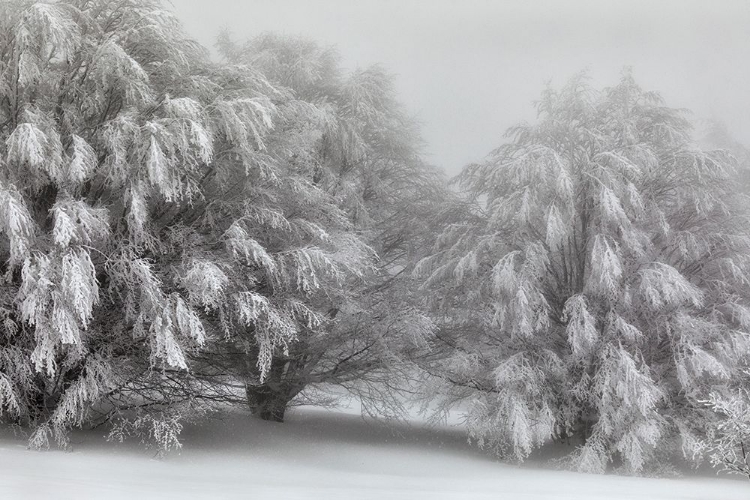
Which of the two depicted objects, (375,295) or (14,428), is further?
(375,295)

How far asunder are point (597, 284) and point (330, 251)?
4416mm

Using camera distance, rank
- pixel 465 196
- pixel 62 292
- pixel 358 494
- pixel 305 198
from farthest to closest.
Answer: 1. pixel 465 196
2. pixel 305 198
3. pixel 62 292
4. pixel 358 494

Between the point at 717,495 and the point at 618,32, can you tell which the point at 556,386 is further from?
the point at 618,32

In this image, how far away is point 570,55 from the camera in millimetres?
59906

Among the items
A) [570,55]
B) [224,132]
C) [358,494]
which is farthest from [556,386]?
[570,55]

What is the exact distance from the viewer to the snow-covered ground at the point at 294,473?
5.56 metres

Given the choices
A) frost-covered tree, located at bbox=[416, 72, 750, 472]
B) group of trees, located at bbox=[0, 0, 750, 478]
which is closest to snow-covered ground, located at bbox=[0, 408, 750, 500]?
group of trees, located at bbox=[0, 0, 750, 478]

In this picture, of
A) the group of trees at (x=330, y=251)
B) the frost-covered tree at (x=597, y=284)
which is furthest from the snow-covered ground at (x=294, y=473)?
the frost-covered tree at (x=597, y=284)

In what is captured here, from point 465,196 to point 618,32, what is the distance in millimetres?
53100

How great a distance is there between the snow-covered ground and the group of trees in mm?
513

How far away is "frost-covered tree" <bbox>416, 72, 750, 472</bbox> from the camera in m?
10.0

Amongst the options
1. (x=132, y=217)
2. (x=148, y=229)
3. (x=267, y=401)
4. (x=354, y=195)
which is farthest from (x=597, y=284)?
(x=132, y=217)

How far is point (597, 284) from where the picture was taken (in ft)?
33.9

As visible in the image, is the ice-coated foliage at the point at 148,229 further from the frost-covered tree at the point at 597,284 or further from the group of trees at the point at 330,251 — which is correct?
the frost-covered tree at the point at 597,284
